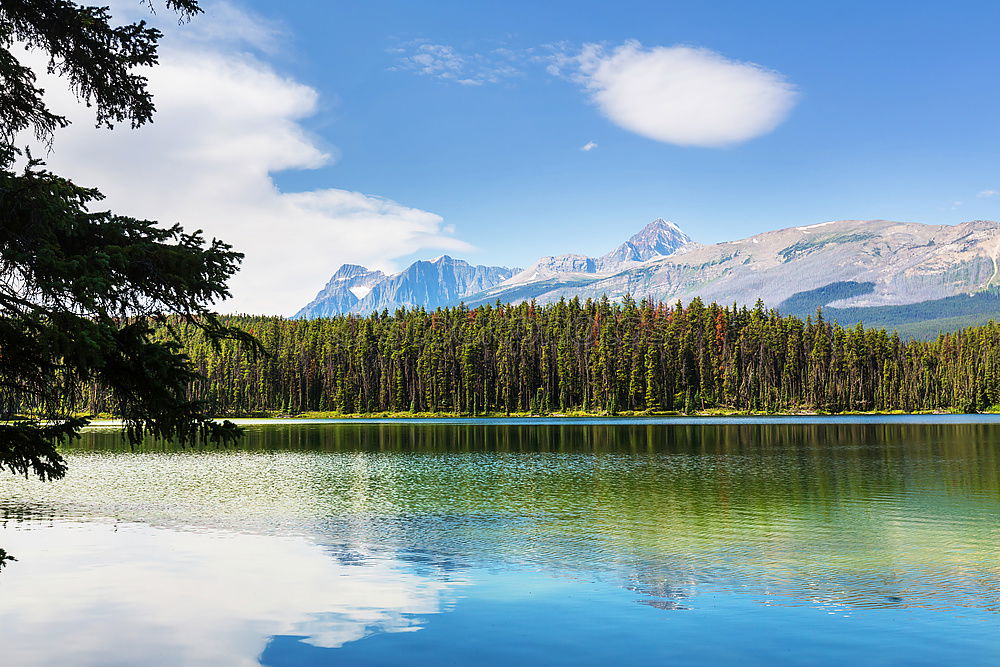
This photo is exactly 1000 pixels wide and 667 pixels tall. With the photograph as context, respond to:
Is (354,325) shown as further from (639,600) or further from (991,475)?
(639,600)

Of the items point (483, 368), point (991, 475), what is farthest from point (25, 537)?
point (483, 368)

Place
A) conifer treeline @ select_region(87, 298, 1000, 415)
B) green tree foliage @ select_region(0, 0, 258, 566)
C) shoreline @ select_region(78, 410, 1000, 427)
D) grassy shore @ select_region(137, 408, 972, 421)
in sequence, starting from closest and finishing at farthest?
1. green tree foliage @ select_region(0, 0, 258, 566)
2. shoreline @ select_region(78, 410, 1000, 427)
3. grassy shore @ select_region(137, 408, 972, 421)
4. conifer treeline @ select_region(87, 298, 1000, 415)

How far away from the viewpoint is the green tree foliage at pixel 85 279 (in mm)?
9055

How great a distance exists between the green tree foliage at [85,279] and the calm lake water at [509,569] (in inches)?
197

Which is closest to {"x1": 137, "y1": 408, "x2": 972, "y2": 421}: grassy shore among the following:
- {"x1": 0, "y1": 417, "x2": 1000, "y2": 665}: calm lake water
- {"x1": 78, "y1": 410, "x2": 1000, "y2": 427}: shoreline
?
{"x1": 78, "y1": 410, "x2": 1000, "y2": 427}: shoreline

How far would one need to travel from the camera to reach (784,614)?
15.2 m

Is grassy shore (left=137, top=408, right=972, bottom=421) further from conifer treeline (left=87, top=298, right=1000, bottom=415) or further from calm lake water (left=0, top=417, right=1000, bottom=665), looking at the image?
calm lake water (left=0, top=417, right=1000, bottom=665)

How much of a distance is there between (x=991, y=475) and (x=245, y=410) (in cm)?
15776

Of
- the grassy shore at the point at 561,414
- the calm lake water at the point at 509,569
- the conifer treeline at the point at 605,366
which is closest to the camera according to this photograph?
the calm lake water at the point at 509,569

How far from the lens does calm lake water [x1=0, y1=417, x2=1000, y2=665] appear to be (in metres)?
13.6

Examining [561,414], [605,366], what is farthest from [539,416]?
[605,366]

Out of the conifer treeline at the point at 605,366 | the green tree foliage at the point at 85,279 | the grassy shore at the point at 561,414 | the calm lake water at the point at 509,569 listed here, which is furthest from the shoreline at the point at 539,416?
the green tree foliage at the point at 85,279

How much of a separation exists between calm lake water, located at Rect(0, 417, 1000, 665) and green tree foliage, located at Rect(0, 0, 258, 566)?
501cm

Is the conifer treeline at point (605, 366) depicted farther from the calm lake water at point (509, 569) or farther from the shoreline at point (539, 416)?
the calm lake water at point (509, 569)
